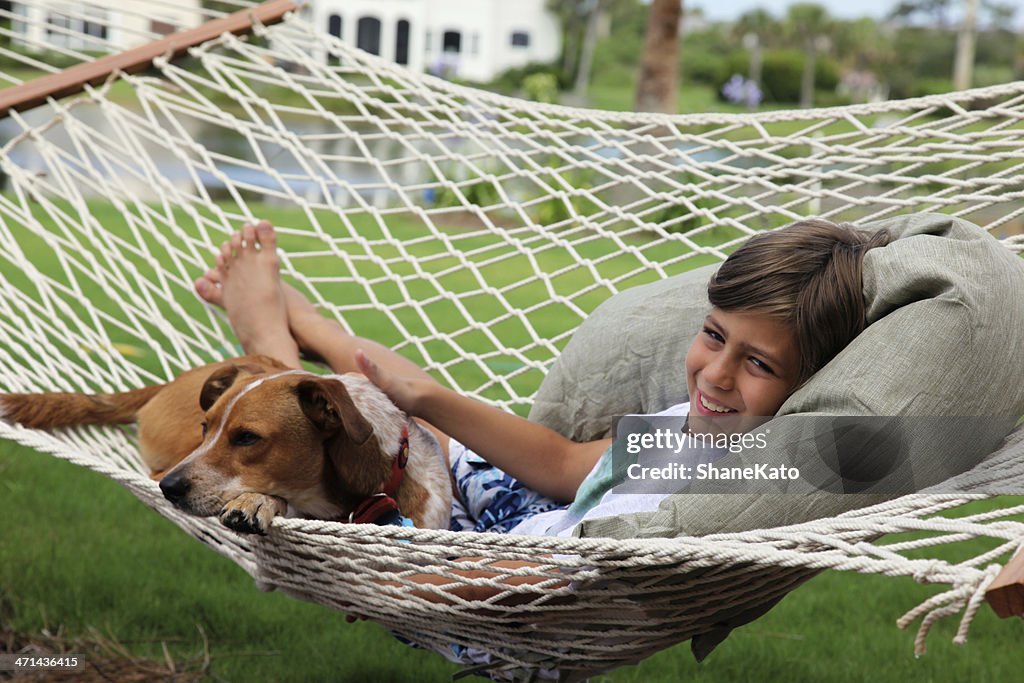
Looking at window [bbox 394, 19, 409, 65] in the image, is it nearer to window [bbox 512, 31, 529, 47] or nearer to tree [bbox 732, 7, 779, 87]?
window [bbox 512, 31, 529, 47]

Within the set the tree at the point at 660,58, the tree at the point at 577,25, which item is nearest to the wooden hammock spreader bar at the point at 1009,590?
the tree at the point at 660,58

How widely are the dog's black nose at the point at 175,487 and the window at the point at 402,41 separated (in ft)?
116

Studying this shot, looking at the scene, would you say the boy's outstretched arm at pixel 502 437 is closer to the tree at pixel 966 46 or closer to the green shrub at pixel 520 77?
the green shrub at pixel 520 77

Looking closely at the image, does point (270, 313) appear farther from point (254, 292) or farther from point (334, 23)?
point (334, 23)

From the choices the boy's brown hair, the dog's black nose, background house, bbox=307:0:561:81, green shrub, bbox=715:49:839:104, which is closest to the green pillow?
the boy's brown hair

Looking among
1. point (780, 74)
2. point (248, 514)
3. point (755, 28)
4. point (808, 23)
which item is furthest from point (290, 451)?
point (755, 28)

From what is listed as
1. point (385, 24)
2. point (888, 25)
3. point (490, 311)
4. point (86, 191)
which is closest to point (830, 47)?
point (888, 25)

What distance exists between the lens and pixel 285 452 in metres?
1.88

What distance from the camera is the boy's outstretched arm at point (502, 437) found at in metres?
1.91

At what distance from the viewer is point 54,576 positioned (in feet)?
9.15

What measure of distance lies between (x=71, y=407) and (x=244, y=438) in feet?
1.82

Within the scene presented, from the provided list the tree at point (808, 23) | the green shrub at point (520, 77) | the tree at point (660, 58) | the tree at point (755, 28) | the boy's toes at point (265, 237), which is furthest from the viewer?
the tree at point (755, 28)

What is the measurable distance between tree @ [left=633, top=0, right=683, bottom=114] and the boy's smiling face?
302 inches

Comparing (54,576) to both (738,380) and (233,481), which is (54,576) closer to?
(233,481)
